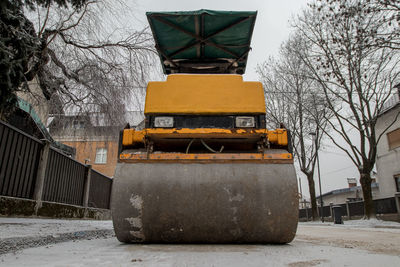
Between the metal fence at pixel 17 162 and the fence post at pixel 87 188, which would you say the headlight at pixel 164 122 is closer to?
the metal fence at pixel 17 162

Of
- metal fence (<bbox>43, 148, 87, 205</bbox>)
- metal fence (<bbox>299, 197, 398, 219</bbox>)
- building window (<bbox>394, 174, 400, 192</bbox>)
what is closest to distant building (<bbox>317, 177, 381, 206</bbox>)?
metal fence (<bbox>299, 197, 398, 219</bbox>)

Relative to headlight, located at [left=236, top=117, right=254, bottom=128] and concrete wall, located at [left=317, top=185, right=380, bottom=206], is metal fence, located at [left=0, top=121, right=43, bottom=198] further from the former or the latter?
concrete wall, located at [left=317, top=185, right=380, bottom=206]

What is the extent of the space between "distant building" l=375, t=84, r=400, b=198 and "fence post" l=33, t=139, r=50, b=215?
67.1 feet

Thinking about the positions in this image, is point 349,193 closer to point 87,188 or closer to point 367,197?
point 367,197

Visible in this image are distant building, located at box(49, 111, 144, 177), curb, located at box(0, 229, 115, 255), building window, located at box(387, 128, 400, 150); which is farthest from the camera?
building window, located at box(387, 128, 400, 150)

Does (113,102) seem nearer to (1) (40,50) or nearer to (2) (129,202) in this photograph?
(1) (40,50)

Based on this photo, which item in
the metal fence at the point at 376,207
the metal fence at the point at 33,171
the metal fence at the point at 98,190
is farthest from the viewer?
the metal fence at the point at 376,207

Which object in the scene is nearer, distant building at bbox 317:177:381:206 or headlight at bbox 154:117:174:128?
headlight at bbox 154:117:174:128

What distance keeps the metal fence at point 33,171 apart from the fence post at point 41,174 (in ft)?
0.08

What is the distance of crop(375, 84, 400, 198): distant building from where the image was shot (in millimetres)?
20562

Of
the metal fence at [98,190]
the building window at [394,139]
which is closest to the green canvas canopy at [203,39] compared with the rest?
the metal fence at [98,190]

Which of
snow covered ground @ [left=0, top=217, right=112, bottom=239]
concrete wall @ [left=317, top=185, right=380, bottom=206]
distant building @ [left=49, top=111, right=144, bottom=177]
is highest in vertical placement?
distant building @ [left=49, top=111, right=144, bottom=177]

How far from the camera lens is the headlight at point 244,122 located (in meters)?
3.28

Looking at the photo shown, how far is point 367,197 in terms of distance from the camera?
48.6ft
